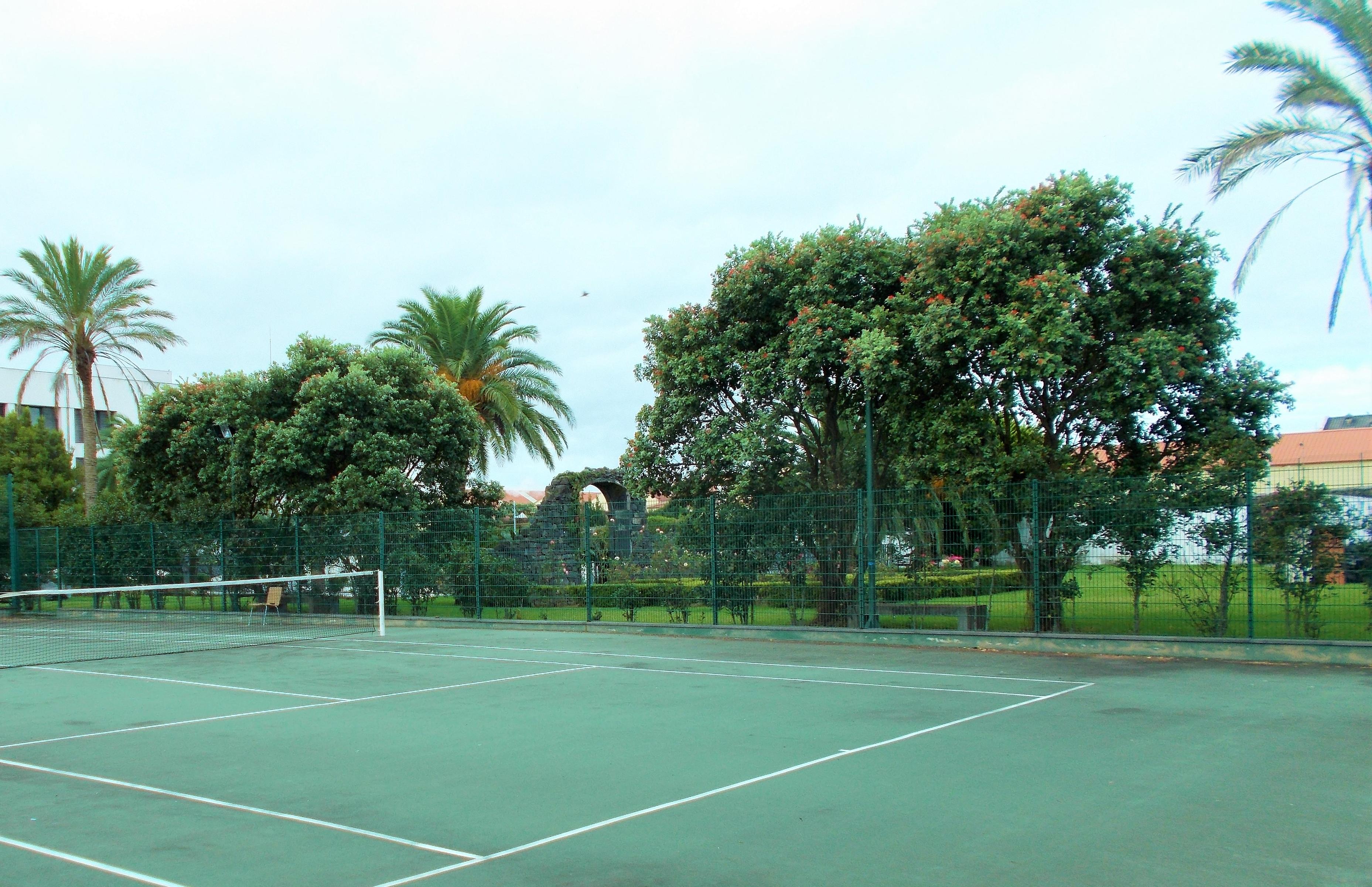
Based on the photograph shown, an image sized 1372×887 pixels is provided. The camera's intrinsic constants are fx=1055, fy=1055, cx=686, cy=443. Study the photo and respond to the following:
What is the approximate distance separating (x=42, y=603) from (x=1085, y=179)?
31.4m

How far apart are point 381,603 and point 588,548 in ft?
14.3

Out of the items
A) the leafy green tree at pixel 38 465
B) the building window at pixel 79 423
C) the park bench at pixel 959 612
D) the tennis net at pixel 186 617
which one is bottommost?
the tennis net at pixel 186 617

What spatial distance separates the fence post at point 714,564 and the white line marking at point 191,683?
9.14 meters

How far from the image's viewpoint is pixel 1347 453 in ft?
146

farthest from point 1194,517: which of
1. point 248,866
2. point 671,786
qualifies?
point 248,866

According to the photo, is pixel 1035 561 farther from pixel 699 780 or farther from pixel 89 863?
pixel 89 863

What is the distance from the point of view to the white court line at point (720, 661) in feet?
44.6

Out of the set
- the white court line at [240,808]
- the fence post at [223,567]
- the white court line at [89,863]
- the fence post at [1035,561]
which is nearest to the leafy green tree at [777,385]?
the fence post at [1035,561]

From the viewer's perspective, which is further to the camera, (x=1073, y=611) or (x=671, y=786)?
(x=1073, y=611)

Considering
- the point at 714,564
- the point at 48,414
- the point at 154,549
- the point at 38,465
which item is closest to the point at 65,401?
the point at 48,414

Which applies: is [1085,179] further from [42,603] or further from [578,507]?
[42,603]

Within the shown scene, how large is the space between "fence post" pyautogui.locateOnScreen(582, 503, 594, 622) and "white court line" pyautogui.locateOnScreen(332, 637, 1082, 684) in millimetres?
3034

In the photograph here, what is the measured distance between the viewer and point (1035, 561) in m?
16.8

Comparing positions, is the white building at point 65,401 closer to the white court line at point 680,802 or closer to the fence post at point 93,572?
the fence post at point 93,572
